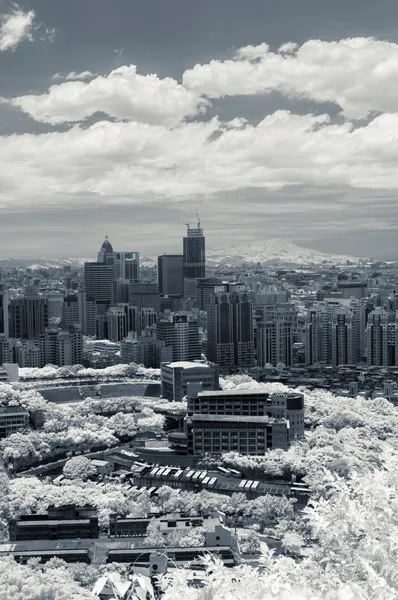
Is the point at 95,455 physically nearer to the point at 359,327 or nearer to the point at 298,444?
the point at 298,444

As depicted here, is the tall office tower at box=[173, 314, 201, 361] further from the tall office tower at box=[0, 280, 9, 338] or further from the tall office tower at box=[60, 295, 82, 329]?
the tall office tower at box=[60, 295, 82, 329]

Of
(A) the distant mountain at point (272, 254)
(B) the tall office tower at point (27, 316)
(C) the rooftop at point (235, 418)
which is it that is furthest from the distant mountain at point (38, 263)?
(C) the rooftop at point (235, 418)

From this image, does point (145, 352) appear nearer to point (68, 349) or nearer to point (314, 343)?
point (68, 349)

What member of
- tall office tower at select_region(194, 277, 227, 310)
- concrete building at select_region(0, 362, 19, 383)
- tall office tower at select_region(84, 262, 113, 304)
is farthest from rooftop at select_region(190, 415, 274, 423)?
tall office tower at select_region(84, 262, 113, 304)

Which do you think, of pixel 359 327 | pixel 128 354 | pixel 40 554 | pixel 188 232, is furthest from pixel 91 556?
pixel 188 232

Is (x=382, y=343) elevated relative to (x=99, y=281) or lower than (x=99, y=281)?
lower

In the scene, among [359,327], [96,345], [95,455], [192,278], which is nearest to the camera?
[95,455]

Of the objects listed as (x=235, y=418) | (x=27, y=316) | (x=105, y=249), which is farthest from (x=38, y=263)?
(x=235, y=418)
